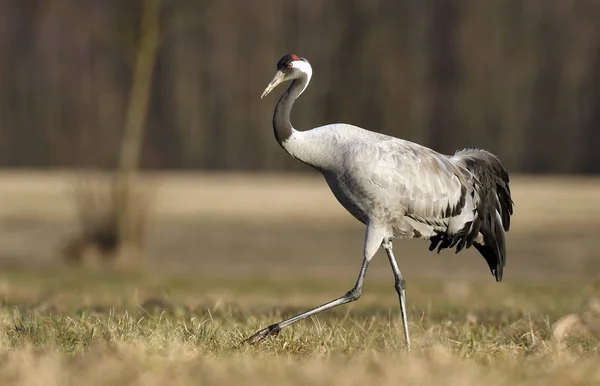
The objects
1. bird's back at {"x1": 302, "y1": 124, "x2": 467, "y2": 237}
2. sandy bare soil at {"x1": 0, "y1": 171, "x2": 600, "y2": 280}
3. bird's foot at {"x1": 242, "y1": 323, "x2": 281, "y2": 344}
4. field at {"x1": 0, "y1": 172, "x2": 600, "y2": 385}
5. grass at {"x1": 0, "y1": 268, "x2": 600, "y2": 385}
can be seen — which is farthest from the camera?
sandy bare soil at {"x1": 0, "y1": 171, "x2": 600, "y2": 280}

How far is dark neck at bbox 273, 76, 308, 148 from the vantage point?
226 inches

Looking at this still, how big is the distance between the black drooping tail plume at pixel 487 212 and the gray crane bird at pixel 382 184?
0.04 ft

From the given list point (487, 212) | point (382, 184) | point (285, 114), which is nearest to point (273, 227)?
point (487, 212)

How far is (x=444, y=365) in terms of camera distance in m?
4.40

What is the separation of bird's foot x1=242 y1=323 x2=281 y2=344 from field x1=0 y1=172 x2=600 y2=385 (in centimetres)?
7

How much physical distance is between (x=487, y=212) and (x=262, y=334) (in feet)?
5.19

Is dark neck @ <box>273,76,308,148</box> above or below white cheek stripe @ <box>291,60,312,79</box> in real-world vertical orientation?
below

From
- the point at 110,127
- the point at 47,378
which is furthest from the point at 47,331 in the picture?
the point at 110,127

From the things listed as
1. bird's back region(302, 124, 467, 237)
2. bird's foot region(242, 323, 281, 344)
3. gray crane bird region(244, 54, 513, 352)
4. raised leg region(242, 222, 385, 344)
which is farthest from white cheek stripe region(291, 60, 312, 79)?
bird's foot region(242, 323, 281, 344)

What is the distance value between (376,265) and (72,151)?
599cm

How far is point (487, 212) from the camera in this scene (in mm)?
6258

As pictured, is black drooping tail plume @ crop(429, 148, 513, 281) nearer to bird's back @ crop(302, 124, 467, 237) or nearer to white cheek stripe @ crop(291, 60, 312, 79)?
bird's back @ crop(302, 124, 467, 237)

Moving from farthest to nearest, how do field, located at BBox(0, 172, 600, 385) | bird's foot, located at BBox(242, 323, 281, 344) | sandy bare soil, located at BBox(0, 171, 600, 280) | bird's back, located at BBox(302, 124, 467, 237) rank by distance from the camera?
sandy bare soil, located at BBox(0, 171, 600, 280), bird's back, located at BBox(302, 124, 467, 237), bird's foot, located at BBox(242, 323, 281, 344), field, located at BBox(0, 172, 600, 385)

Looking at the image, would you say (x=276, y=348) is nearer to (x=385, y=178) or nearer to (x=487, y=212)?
(x=385, y=178)
